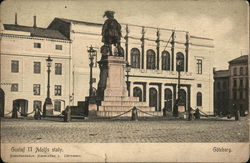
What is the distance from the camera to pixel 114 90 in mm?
17750

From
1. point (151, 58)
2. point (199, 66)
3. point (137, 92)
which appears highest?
point (151, 58)

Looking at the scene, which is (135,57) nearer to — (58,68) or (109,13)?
(58,68)

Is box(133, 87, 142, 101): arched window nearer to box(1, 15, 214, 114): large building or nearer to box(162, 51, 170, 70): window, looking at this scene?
box(1, 15, 214, 114): large building

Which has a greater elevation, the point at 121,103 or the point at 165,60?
the point at 165,60

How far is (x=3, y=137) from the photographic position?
10.1 m

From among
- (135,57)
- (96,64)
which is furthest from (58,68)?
(135,57)

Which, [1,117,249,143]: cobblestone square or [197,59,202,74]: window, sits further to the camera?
[197,59,202,74]: window

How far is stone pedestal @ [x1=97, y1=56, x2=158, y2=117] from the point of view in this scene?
17406mm

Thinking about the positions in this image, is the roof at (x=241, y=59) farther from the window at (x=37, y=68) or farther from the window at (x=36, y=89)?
the window at (x=37, y=68)

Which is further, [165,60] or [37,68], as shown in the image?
[165,60]

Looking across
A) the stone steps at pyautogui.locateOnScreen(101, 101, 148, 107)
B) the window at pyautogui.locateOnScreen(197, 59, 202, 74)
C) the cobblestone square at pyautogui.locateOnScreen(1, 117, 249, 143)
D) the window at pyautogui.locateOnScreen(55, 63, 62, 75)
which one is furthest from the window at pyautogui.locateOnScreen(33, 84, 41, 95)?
the window at pyautogui.locateOnScreen(197, 59, 202, 74)

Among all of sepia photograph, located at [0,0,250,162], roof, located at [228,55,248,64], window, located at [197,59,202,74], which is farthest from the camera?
window, located at [197,59,202,74]

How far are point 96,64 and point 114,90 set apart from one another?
9041 mm

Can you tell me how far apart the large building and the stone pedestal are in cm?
174
